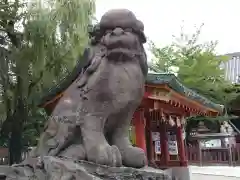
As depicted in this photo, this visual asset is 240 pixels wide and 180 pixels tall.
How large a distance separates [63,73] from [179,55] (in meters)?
5.74

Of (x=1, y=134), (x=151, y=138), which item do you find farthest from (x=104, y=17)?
(x=1, y=134)

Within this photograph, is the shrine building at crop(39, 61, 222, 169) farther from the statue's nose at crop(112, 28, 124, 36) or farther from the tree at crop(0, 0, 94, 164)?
the tree at crop(0, 0, 94, 164)

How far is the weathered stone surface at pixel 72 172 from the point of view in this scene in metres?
3.06

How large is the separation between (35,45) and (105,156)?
8001mm

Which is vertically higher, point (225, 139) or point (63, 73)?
point (63, 73)

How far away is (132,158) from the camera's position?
11.1 feet

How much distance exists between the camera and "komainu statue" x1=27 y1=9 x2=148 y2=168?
3342mm

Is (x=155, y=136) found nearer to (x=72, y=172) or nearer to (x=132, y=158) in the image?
(x=132, y=158)

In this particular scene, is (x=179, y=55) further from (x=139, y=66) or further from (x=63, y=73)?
(x=139, y=66)

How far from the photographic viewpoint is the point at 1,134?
13211mm

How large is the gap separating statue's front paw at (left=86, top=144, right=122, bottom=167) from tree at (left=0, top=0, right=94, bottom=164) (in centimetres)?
772

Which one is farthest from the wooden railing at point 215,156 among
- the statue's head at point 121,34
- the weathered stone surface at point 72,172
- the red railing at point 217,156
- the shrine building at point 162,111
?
the statue's head at point 121,34

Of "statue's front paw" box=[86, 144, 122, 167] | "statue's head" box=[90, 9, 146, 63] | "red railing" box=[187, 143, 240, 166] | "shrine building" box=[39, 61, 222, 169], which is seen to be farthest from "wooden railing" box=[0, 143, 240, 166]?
"statue's front paw" box=[86, 144, 122, 167]

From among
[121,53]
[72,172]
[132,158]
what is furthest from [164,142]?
[72,172]
